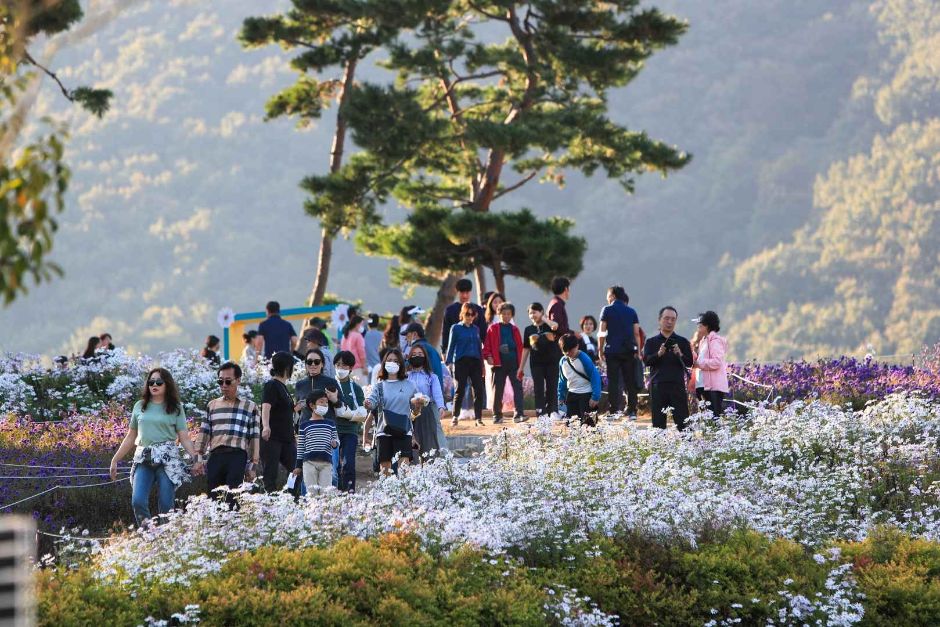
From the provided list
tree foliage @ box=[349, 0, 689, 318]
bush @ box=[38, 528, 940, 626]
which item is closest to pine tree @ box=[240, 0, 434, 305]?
tree foliage @ box=[349, 0, 689, 318]

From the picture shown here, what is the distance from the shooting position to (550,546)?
29.6 feet

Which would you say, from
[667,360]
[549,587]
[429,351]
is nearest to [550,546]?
[549,587]

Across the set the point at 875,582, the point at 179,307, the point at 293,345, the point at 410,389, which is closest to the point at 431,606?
the point at 875,582

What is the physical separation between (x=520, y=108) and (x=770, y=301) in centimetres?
5812

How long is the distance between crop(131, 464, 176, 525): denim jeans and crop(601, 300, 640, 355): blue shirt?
6.82 meters

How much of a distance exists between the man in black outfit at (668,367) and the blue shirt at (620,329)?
6.74 ft

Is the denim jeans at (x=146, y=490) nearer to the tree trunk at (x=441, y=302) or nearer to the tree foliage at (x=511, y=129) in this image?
the tree foliage at (x=511, y=129)

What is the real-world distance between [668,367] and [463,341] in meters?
3.51

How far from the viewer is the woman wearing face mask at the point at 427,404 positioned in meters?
12.8

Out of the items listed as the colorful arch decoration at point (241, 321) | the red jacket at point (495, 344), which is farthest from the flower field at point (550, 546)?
the colorful arch decoration at point (241, 321)

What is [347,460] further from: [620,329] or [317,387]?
[620,329]

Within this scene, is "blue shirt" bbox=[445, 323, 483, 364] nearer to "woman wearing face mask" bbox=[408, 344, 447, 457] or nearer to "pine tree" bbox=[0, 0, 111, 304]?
"woman wearing face mask" bbox=[408, 344, 447, 457]

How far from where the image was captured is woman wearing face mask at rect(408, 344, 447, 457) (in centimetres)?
1277

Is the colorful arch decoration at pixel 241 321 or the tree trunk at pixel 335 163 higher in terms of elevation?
the tree trunk at pixel 335 163
